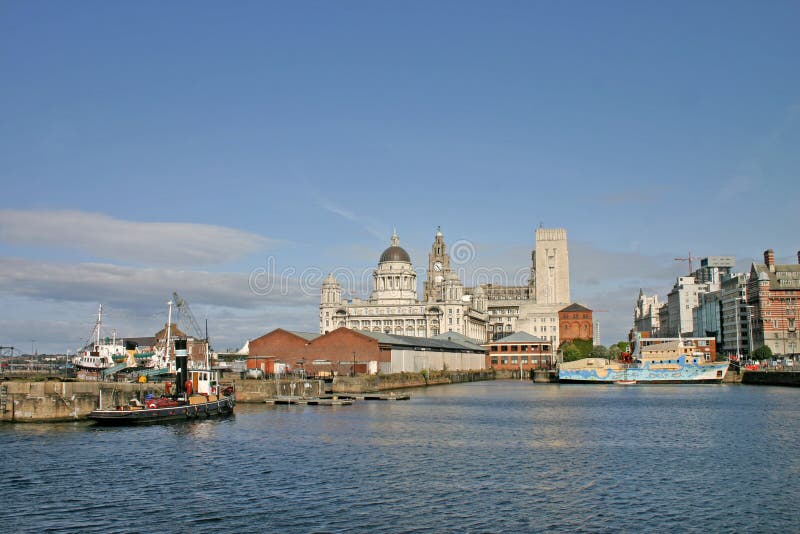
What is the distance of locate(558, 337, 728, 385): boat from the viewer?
14875 cm

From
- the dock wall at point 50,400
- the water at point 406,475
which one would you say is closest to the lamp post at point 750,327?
the water at point 406,475

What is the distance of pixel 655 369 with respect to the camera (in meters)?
152

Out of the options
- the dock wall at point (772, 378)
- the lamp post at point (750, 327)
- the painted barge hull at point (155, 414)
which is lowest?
the dock wall at point (772, 378)

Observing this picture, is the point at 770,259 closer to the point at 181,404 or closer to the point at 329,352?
the point at 329,352

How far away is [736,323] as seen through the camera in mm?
197375

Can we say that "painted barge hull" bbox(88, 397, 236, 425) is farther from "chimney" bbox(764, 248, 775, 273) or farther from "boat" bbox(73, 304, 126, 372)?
"chimney" bbox(764, 248, 775, 273)

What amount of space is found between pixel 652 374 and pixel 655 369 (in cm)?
110

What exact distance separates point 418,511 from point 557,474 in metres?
11.9

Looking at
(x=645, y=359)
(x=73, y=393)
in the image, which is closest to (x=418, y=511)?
(x=73, y=393)

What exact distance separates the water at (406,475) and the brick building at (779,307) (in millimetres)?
108998

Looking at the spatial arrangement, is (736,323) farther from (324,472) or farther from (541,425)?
(324,472)

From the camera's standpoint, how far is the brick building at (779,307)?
565 feet

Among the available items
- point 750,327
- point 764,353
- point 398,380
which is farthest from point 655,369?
point 398,380

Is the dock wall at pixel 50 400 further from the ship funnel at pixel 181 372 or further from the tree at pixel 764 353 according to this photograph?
the tree at pixel 764 353
